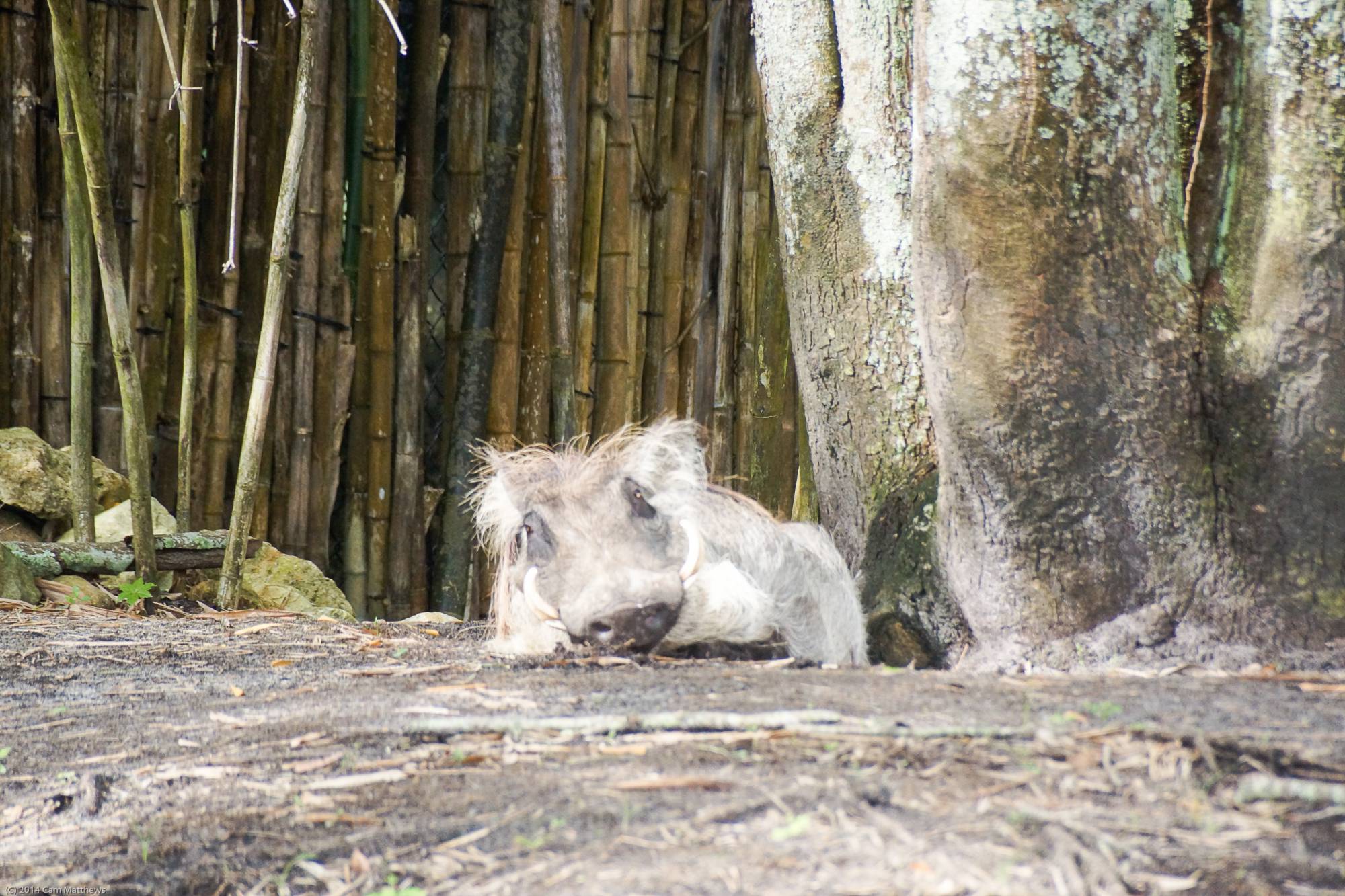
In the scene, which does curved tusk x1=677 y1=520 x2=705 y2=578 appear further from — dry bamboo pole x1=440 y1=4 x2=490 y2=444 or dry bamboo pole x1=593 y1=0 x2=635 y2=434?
dry bamboo pole x1=593 y1=0 x2=635 y2=434

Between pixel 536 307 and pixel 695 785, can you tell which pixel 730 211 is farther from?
pixel 695 785

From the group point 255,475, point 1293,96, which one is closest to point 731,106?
point 255,475

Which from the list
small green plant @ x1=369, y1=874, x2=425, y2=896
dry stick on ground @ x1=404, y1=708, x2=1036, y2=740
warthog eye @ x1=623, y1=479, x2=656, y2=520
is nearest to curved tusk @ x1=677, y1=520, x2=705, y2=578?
warthog eye @ x1=623, y1=479, x2=656, y2=520

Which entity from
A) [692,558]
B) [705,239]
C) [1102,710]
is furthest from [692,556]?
[705,239]

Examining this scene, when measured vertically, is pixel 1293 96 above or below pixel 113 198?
below

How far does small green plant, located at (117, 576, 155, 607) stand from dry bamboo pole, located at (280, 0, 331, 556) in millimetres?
1135

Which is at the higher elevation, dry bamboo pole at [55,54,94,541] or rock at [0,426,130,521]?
dry bamboo pole at [55,54,94,541]

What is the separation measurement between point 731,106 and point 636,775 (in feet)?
16.6

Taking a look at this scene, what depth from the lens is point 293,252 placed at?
5.10m

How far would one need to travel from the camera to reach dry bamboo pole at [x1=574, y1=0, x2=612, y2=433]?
18.8ft

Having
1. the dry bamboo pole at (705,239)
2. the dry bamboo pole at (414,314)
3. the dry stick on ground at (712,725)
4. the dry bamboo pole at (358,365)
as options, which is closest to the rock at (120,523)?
the dry bamboo pole at (358,365)

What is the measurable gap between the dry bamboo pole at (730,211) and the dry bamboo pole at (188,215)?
2.37 m

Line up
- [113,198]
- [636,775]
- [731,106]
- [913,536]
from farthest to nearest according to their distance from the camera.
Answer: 1. [731,106]
2. [113,198]
3. [913,536]
4. [636,775]

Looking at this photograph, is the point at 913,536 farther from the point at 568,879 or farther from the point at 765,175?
the point at 765,175
